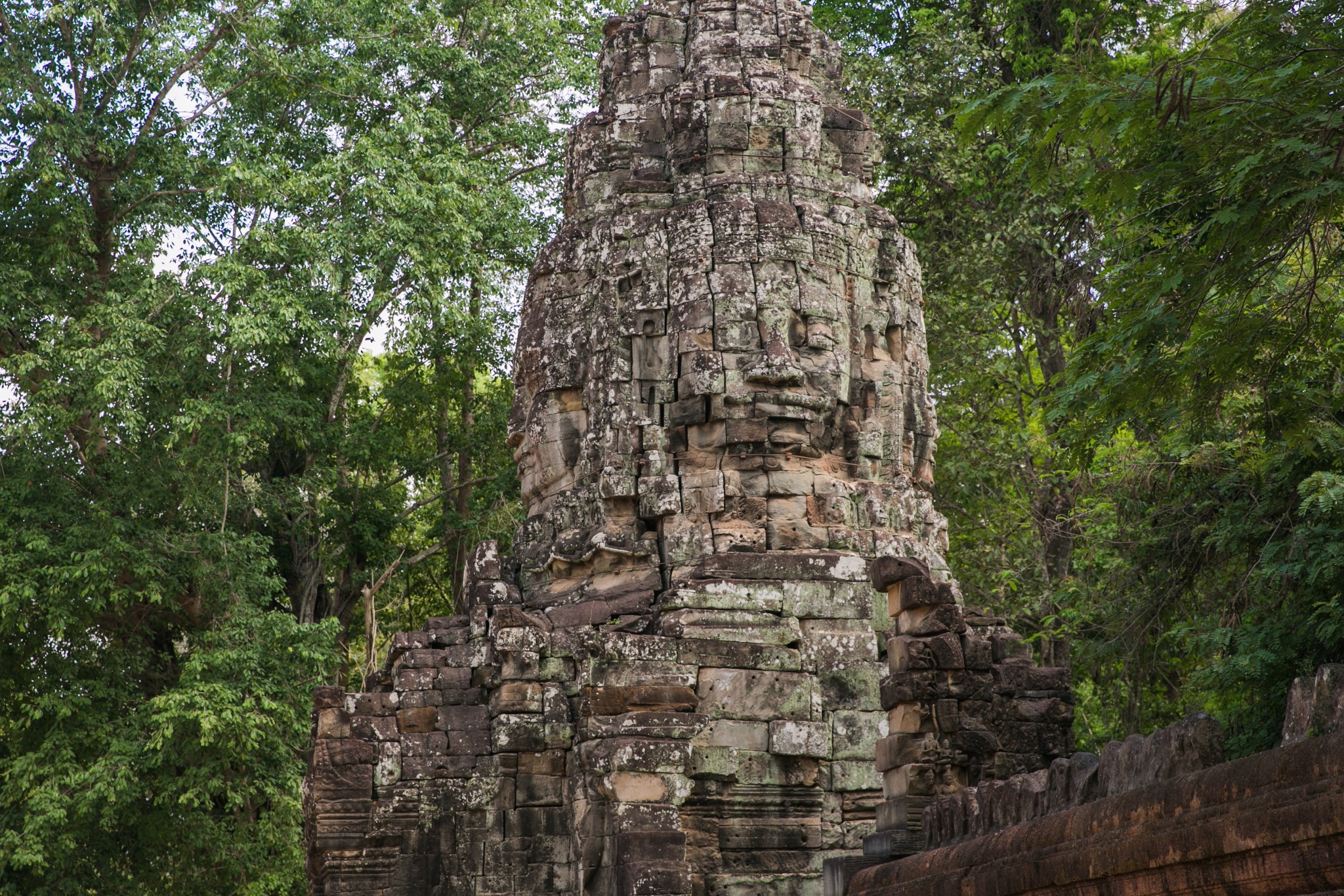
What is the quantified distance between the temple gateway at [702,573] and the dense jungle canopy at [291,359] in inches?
116

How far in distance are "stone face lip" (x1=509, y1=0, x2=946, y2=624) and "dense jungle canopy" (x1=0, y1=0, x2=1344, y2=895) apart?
96.8 inches

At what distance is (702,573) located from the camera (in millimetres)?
14500

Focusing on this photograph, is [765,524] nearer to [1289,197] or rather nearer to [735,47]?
[735,47]

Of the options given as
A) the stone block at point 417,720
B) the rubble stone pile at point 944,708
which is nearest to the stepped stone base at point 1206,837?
the rubble stone pile at point 944,708

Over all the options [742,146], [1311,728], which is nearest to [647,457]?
[742,146]

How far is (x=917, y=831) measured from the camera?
31.4 ft

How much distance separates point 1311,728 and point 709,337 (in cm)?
1067

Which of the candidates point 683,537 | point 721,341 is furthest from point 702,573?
point 721,341

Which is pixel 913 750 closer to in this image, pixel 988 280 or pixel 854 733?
pixel 854 733

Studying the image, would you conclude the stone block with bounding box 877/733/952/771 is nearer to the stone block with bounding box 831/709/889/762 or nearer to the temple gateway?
the temple gateway

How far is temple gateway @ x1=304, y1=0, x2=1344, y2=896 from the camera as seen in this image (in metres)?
12.3

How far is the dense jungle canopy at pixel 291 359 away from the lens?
21.0 meters

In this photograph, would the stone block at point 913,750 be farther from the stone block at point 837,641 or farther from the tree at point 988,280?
the tree at point 988,280

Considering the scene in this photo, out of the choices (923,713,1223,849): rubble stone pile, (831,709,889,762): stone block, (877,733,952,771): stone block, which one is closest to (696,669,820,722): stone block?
(831,709,889,762): stone block
